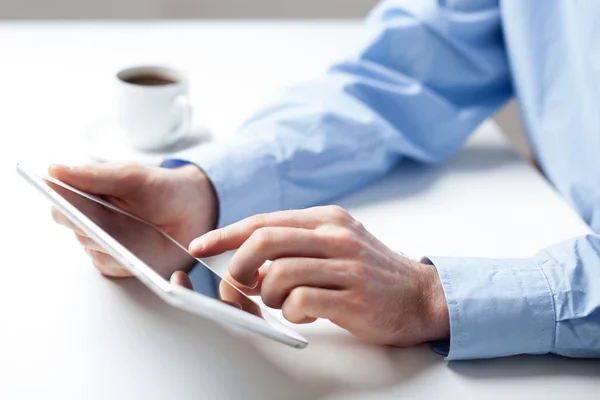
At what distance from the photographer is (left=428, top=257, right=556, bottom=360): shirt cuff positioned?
21.9 inches

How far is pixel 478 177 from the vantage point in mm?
853

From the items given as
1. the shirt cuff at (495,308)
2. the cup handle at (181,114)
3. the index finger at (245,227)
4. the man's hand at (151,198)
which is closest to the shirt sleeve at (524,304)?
the shirt cuff at (495,308)

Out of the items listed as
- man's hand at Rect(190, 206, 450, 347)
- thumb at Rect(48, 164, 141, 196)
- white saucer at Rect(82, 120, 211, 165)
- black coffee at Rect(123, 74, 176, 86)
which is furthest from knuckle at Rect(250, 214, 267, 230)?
black coffee at Rect(123, 74, 176, 86)

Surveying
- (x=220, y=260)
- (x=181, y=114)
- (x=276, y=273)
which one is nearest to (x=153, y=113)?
(x=181, y=114)

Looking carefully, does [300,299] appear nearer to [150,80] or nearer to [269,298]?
[269,298]

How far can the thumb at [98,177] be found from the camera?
61 cm

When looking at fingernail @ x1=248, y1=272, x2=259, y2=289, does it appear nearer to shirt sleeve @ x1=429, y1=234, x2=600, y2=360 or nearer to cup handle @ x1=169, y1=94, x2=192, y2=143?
shirt sleeve @ x1=429, y1=234, x2=600, y2=360

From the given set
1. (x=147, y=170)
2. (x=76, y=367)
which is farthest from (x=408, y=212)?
(x=76, y=367)

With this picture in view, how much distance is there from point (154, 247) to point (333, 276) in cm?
15

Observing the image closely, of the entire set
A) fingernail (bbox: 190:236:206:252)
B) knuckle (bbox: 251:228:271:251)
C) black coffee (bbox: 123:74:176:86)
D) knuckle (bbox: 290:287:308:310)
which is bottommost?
knuckle (bbox: 290:287:308:310)

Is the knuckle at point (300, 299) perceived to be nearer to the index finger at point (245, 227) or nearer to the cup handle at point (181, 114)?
the index finger at point (245, 227)

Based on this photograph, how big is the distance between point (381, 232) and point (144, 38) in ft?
2.03

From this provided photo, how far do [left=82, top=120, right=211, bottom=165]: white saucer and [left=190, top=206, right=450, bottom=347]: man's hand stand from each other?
273mm

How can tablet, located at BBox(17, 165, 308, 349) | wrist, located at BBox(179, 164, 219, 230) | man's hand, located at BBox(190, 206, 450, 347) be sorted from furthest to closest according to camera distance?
wrist, located at BBox(179, 164, 219, 230), man's hand, located at BBox(190, 206, 450, 347), tablet, located at BBox(17, 165, 308, 349)
